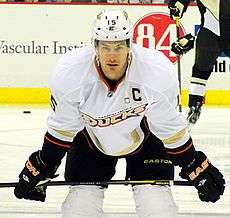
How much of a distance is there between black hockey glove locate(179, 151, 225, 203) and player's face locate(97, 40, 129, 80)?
1.45 feet

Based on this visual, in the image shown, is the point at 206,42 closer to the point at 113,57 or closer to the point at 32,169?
the point at 32,169

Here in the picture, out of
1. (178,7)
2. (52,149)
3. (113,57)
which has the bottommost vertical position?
(178,7)

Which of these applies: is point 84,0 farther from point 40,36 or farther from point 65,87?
point 65,87

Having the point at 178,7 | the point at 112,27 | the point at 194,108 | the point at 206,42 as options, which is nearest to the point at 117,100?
the point at 112,27

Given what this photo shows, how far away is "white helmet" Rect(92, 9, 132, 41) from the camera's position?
267 centimetres

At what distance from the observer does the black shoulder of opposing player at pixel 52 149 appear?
289cm

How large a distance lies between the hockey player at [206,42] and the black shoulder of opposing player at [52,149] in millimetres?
3220

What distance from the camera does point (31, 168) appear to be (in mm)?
2904

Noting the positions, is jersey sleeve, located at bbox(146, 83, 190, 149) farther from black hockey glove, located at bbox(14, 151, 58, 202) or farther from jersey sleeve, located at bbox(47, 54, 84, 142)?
black hockey glove, located at bbox(14, 151, 58, 202)

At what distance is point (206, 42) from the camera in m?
6.42

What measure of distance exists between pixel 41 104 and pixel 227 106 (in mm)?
1779

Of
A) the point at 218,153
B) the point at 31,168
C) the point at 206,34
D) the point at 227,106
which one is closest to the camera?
the point at 31,168

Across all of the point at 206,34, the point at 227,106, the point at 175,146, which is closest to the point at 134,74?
the point at 175,146

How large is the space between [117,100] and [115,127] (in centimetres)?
12
